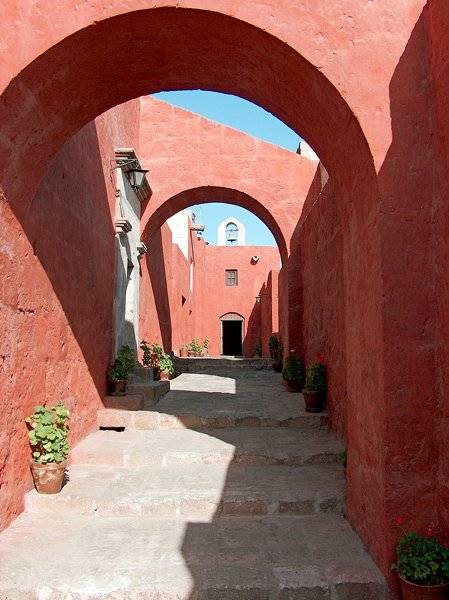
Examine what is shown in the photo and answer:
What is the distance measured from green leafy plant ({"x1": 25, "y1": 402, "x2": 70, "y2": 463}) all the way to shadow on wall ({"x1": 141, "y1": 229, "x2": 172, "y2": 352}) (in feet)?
21.9

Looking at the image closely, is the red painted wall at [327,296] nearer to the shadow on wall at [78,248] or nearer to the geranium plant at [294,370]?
the geranium plant at [294,370]

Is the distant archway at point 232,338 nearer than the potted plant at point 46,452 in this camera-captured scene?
No

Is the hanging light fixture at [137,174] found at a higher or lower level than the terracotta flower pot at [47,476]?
higher

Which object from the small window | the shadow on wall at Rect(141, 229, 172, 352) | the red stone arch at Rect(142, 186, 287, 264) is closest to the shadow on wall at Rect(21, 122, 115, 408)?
the red stone arch at Rect(142, 186, 287, 264)

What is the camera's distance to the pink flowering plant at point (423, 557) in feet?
8.22

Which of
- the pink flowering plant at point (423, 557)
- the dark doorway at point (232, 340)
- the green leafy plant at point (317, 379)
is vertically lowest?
the dark doorway at point (232, 340)

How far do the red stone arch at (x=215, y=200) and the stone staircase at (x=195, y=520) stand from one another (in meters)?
4.61

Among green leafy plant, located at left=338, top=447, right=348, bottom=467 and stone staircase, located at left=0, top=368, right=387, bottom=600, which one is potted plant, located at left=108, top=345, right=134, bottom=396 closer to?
stone staircase, located at left=0, top=368, right=387, bottom=600

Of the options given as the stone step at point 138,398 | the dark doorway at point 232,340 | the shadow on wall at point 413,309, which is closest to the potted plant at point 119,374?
the stone step at point 138,398

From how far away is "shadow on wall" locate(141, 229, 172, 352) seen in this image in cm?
1170

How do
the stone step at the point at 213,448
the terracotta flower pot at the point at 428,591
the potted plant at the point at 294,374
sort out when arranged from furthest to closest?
the potted plant at the point at 294,374
the stone step at the point at 213,448
the terracotta flower pot at the point at 428,591

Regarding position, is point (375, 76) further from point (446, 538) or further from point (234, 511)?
point (234, 511)

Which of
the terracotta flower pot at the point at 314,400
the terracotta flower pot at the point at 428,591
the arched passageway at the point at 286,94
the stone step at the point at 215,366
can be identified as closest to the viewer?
the terracotta flower pot at the point at 428,591

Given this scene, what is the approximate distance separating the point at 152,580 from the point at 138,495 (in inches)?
44.9
